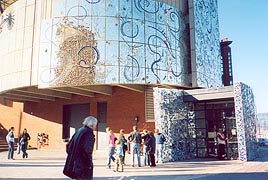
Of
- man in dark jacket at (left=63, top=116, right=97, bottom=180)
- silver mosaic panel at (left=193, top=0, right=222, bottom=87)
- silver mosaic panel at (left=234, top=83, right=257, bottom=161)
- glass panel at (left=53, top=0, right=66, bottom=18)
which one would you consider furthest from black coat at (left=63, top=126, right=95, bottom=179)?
silver mosaic panel at (left=193, top=0, right=222, bottom=87)

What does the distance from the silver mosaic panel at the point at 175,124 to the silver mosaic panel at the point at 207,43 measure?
5289 millimetres

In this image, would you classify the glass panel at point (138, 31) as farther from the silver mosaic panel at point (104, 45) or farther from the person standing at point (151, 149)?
the person standing at point (151, 149)

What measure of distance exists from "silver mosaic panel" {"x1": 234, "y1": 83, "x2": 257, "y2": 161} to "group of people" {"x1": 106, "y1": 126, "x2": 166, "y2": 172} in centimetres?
388

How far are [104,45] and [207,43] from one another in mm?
9407

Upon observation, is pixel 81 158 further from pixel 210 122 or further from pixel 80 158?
pixel 210 122

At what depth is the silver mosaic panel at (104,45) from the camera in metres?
17.7

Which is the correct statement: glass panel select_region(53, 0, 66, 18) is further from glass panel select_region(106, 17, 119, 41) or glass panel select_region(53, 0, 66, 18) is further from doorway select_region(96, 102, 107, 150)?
doorway select_region(96, 102, 107, 150)

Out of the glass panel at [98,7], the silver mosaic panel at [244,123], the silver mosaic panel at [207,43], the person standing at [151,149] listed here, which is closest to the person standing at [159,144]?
the person standing at [151,149]

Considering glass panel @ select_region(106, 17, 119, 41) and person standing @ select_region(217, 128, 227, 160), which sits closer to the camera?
person standing @ select_region(217, 128, 227, 160)

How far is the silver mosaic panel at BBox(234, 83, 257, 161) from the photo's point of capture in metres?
13.8

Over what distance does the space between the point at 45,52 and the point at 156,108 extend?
8.72 m

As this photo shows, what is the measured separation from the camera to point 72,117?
24.2 metres

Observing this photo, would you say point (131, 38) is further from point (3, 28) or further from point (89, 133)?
point (89, 133)

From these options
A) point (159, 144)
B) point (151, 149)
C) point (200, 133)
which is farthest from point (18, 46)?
point (200, 133)
